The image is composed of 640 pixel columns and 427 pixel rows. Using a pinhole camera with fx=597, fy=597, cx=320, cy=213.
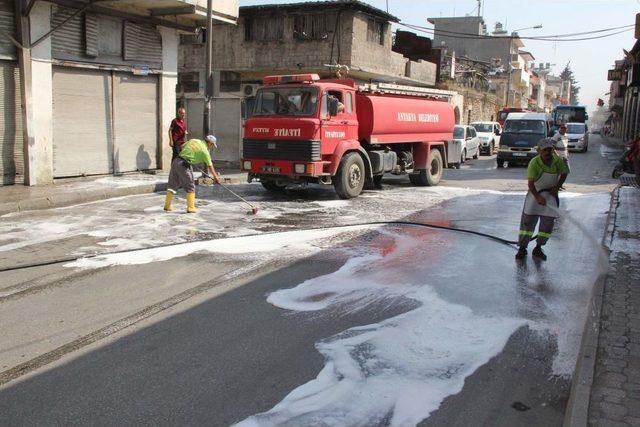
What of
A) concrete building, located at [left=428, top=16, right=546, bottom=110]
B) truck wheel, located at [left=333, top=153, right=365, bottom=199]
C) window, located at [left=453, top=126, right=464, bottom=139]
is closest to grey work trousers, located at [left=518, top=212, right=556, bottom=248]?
truck wheel, located at [left=333, top=153, right=365, bottom=199]

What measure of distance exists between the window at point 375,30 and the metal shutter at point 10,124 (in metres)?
17.7

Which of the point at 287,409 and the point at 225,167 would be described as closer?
the point at 287,409

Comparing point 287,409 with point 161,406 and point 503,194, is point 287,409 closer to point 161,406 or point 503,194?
point 161,406

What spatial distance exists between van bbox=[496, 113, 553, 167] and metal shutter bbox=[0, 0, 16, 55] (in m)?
17.3

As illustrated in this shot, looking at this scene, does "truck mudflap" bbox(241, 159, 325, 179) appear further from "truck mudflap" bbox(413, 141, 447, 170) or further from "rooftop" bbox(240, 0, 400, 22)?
"rooftop" bbox(240, 0, 400, 22)

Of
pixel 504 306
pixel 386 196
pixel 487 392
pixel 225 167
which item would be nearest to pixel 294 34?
pixel 225 167

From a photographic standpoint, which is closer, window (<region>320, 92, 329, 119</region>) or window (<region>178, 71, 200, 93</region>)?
window (<region>320, 92, 329, 119</region>)

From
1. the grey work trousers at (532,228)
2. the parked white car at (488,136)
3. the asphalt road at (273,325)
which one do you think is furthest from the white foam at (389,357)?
the parked white car at (488,136)

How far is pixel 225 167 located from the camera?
1914 cm

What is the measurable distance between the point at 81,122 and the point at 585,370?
13226 millimetres

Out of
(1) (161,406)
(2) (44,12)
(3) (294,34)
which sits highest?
(3) (294,34)

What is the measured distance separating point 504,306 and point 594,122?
208 metres

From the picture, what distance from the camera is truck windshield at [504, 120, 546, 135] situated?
23938 mm

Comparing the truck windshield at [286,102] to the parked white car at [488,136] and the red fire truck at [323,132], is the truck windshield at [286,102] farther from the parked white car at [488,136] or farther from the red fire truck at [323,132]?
the parked white car at [488,136]
